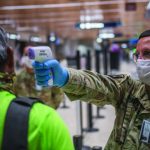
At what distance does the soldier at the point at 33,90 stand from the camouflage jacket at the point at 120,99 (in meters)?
3.09

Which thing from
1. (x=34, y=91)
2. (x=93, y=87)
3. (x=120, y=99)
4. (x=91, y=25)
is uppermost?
(x=93, y=87)

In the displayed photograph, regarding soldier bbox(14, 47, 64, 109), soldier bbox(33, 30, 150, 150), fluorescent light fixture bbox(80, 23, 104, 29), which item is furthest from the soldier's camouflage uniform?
fluorescent light fixture bbox(80, 23, 104, 29)

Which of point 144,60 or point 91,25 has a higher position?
point 144,60

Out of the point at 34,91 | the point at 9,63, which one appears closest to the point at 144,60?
the point at 9,63

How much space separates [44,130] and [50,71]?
60 cm

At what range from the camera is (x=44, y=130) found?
4.71 ft

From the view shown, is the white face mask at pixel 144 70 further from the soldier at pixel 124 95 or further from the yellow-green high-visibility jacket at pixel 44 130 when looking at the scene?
the yellow-green high-visibility jacket at pixel 44 130

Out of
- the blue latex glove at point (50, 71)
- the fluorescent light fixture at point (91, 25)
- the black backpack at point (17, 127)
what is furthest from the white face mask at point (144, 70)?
the fluorescent light fixture at point (91, 25)

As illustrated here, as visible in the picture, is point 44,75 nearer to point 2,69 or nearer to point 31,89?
point 2,69

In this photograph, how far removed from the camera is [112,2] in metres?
9.61

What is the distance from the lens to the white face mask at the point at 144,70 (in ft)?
8.07

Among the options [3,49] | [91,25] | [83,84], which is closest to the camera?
[3,49]

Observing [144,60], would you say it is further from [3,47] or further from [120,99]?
[3,47]

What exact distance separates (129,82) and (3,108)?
1.21m
